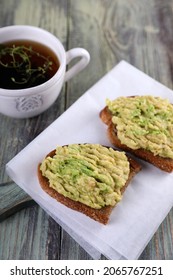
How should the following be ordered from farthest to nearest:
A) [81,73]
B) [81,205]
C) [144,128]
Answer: [81,73] < [144,128] < [81,205]

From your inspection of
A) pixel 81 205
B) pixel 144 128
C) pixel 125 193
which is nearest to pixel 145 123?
pixel 144 128

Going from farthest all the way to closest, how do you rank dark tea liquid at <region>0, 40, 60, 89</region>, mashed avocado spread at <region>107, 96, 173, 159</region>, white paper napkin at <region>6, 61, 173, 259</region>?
dark tea liquid at <region>0, 40, 60, 89</region>
mashed avocado spread at <region>107, 96, 173, 159</region>
white paper napkin at <region>6, 61, 173, 259</region>

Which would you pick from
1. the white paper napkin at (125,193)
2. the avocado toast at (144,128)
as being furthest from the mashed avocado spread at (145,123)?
the white paper napkin at (125,193)

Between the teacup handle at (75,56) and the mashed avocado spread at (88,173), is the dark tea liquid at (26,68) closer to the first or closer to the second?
the teacup handle at (75,56)

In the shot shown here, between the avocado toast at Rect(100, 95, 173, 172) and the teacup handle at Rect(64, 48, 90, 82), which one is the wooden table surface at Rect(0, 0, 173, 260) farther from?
the avocado toast at Rect(100, 95, 173, 172)

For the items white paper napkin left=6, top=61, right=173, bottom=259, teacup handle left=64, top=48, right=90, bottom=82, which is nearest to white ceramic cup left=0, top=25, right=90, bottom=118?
teacup handle left=64, top=48, right=90, bottom=82

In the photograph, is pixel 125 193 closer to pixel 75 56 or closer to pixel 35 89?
pixel 35 89
